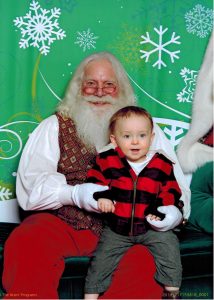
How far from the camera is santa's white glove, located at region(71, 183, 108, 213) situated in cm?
212

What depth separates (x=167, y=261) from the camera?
203cm

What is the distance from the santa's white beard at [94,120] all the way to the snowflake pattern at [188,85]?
1.79 feet

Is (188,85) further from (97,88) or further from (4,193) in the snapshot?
(4,193)

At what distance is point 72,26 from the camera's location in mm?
2721

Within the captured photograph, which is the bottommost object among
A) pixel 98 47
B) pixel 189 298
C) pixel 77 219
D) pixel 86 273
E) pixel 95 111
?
pixel 189 298

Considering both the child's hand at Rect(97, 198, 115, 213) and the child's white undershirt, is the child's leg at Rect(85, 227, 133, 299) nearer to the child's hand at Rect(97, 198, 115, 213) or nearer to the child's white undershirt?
the child's hand at Rect(97, 198, 115, 213)

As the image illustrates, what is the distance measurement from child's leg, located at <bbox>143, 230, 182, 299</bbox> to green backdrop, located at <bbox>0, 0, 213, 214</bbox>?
89 centimetres

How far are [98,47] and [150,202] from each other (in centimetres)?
104

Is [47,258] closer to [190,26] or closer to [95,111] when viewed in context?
[95,111]

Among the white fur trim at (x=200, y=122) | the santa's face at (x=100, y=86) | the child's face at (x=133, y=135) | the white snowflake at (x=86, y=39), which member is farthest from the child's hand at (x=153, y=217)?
the white snowflake at (x=86, y=39)

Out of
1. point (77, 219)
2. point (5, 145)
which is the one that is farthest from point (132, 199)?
point (5, 145)

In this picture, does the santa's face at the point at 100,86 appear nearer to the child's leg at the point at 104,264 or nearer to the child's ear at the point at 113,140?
the child's ear at the point at 113,140

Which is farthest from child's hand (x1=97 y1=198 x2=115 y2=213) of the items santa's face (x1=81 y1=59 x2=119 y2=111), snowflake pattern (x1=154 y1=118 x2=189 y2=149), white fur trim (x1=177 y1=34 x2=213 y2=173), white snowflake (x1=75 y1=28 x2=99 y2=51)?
white snowflake (x1=75 y1=28 x2=99 y2=51)

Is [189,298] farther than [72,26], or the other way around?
[72,26]
